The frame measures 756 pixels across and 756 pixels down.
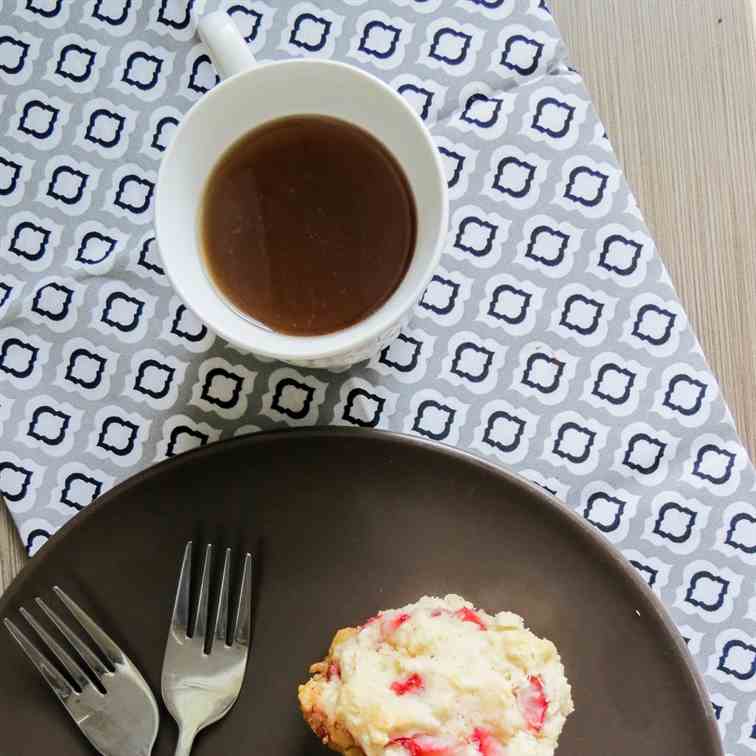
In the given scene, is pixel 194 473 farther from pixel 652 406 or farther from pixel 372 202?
pixel 652 406

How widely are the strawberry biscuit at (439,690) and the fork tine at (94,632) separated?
0.20m

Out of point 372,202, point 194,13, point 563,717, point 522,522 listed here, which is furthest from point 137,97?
point 563,717

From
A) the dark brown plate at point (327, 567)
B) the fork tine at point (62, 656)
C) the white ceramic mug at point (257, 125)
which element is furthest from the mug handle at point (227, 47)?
the fork tine at point (62, 656)

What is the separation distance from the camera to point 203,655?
3.47ft

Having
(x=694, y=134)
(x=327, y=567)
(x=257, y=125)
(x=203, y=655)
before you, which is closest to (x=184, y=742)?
(x=203, y=655)

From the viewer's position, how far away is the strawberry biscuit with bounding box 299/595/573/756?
920mm

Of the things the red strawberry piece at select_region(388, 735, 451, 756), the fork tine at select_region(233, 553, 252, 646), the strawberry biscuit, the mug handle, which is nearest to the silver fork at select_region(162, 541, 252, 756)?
the fork tine at select_region(233, 553, 252, 646)

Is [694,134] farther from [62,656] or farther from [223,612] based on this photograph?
[62,656]

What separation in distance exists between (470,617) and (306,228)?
0.39 meters

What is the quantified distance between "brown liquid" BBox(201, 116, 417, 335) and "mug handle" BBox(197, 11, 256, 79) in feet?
0.20

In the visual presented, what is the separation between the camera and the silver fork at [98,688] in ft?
3.43

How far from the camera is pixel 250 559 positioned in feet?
3.48

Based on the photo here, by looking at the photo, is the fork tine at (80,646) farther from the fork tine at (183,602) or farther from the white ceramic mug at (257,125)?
the white ceramic mug at (257,125)

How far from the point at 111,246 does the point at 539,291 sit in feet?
1.47
